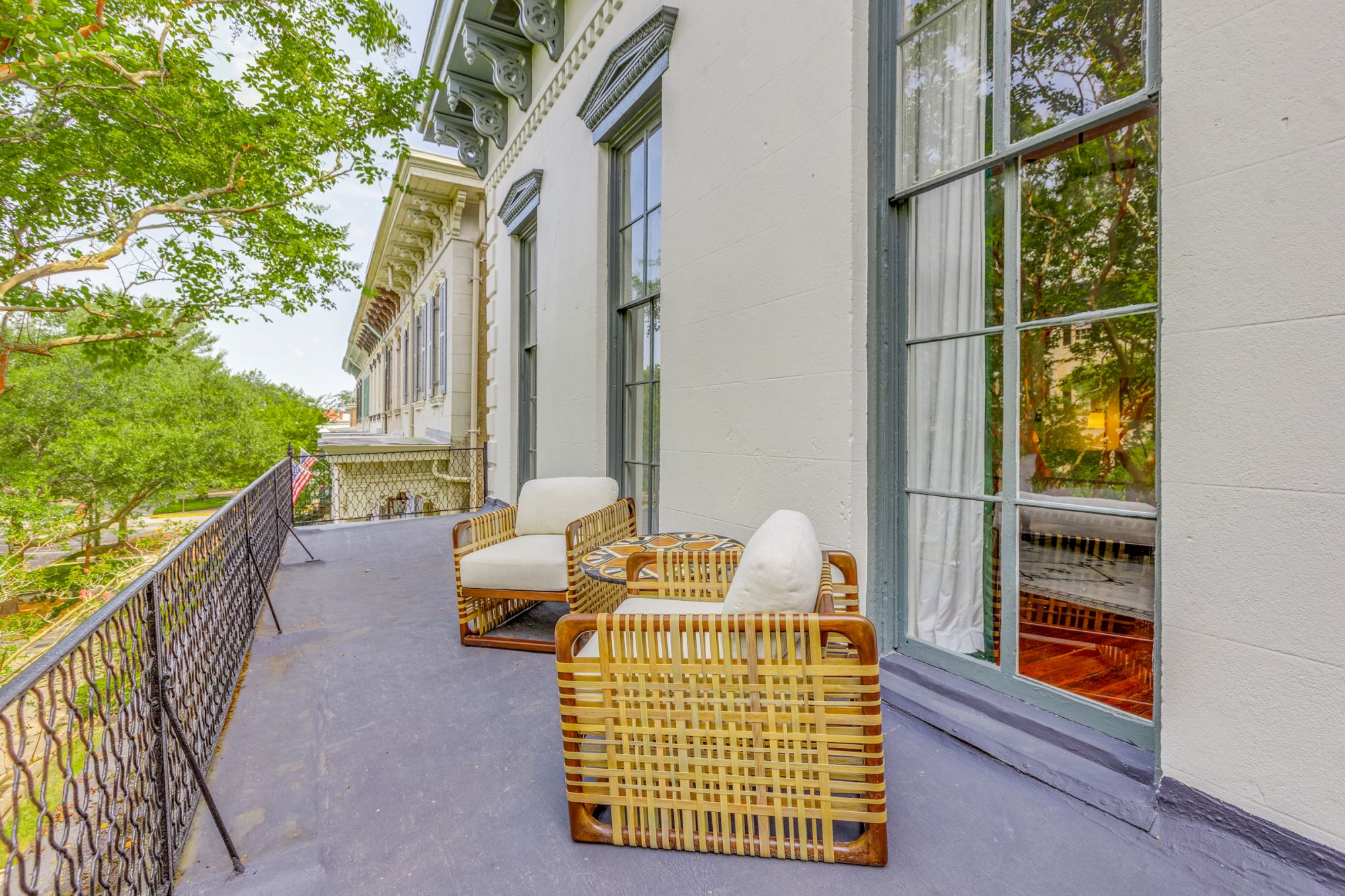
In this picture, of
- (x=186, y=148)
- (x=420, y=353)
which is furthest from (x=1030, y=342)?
(x=420, y=353)

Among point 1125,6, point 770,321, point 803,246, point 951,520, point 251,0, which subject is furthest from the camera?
point 251,0

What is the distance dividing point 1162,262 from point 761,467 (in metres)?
1.61

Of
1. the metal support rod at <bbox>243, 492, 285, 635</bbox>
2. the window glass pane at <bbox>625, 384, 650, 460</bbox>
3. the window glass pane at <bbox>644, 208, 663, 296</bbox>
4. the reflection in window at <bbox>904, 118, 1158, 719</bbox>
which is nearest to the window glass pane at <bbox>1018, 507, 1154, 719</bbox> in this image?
the reflection in window at <bbox>904, 118, 1158, 719</bbox>

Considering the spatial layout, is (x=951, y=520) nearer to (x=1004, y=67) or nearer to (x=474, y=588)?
(x=1004, y=67)

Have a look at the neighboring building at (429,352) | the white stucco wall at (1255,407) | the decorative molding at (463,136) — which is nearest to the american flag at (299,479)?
the neighboring building at (429,352)

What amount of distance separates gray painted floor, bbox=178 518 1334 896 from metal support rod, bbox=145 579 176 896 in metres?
0.09

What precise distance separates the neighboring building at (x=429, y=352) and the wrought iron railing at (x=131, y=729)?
262 inches

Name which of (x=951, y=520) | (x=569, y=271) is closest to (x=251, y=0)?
(x=569, y=271)

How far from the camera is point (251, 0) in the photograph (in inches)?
242

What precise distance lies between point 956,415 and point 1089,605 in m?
1.10

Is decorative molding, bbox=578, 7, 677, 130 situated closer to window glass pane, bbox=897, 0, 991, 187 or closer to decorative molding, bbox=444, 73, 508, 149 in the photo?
window glass pane, bbox=897, 0, 991, 187

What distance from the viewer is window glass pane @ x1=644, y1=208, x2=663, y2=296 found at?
12.8ft

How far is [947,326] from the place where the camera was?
2174 millimetres

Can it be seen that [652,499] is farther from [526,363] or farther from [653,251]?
[526,363]
